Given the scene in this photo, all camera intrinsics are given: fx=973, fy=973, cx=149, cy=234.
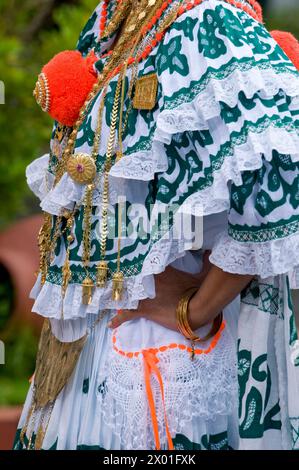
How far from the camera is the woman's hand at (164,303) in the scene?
2.24m

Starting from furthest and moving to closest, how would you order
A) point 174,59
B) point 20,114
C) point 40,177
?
point 20,114 → point 40,177 → point 174,59

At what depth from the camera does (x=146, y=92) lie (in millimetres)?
2219

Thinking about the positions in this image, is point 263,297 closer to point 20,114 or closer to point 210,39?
point 210,39

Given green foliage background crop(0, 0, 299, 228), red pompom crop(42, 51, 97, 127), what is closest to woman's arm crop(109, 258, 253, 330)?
red pompom crop(42, 51, 97, 127)

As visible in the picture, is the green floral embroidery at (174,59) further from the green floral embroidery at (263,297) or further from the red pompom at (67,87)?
the green floral embroidery at (263,297)

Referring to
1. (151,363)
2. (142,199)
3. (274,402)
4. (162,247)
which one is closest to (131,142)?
(142,199)

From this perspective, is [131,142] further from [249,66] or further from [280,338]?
[280,338]

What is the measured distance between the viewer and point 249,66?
2.09 m

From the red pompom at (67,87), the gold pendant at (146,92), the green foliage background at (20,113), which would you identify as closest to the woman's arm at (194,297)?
the gold pendant at (146,92)

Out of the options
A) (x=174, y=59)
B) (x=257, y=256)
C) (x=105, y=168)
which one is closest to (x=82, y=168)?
(x=105, y=168)

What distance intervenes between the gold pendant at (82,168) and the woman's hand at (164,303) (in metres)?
0.28

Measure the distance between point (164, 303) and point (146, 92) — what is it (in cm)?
49

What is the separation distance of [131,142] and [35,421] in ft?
2.46

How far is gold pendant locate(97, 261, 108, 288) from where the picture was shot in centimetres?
226
